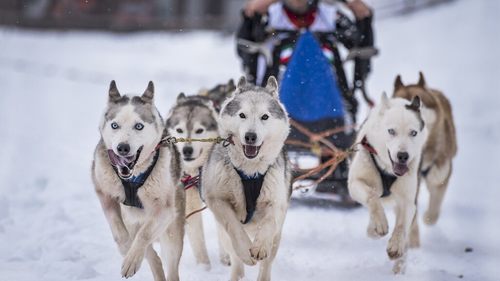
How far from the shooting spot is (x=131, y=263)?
8.31ft

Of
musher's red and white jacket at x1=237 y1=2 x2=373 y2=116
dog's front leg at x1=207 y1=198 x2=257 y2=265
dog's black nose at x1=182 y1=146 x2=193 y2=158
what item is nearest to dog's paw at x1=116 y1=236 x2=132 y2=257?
dog's front leg at x1=207 y1=198 x2=257 y2=265

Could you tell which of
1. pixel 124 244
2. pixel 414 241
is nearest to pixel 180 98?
pixel 124 244

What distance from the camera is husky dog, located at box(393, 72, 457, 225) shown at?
4352mm

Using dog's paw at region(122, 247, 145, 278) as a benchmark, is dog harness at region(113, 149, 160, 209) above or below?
above

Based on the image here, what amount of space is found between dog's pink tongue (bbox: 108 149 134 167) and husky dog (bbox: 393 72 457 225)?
234 centimetres

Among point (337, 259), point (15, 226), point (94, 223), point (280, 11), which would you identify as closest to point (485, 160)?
point (280, 11)

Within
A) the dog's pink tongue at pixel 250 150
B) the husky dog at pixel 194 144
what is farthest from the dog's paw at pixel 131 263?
the husky dog at pixel 194 144

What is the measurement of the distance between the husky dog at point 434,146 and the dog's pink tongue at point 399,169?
943 mm

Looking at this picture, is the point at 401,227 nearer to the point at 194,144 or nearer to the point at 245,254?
the point at 245,254

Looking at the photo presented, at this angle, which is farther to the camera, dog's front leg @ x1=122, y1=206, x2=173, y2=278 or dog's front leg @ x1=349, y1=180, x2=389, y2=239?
dog's front leg @ x1=349, y1=180, x2=389, y2=239

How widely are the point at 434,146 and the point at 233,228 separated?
6.96ft

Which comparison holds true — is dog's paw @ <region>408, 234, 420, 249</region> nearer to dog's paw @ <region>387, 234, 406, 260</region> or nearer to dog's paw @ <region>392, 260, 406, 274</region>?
dog's paw @ <region>392, 260, 406, 274</region>

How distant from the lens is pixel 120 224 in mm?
2771

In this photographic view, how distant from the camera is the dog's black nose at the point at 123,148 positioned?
8.37ft
